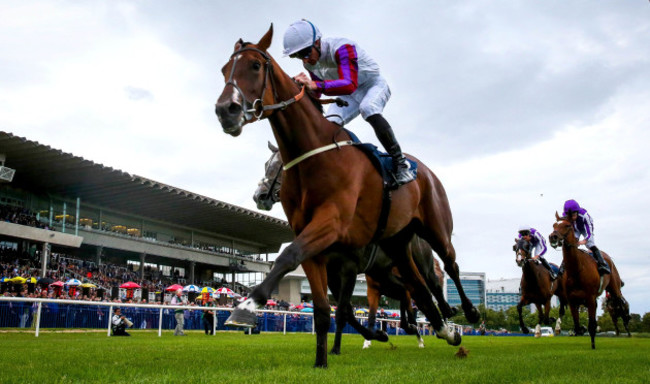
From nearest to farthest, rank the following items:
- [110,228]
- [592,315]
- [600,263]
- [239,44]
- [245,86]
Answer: [245,86], [239,44], [592,315], [600,263], [110,228]

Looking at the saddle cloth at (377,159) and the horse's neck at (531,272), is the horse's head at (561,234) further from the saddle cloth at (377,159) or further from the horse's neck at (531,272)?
the saddle cloth at (377,159)

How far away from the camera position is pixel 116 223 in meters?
54.0

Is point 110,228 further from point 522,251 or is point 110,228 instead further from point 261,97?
point 261,97

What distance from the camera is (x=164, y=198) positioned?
51875mm

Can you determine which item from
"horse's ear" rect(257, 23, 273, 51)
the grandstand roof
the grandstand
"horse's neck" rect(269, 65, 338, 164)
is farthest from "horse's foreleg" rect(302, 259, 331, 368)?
the grandstand

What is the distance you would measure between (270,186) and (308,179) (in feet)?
4.72

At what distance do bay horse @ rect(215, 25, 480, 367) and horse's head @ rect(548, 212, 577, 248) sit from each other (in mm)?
7371

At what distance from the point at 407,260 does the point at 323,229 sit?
2785 mm

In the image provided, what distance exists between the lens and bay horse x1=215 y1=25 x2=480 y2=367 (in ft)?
13.9

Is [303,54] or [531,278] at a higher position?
[303,54]

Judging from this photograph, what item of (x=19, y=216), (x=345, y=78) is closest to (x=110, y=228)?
(x=19, y=216)

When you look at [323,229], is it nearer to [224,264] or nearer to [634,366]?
[634,366]

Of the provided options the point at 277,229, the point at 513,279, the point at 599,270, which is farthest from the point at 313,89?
the point at 513,279

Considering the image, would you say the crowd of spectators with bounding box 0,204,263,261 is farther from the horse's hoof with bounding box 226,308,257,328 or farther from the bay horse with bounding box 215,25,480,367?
the horse's hoof with bounding box 226,308,257,328
